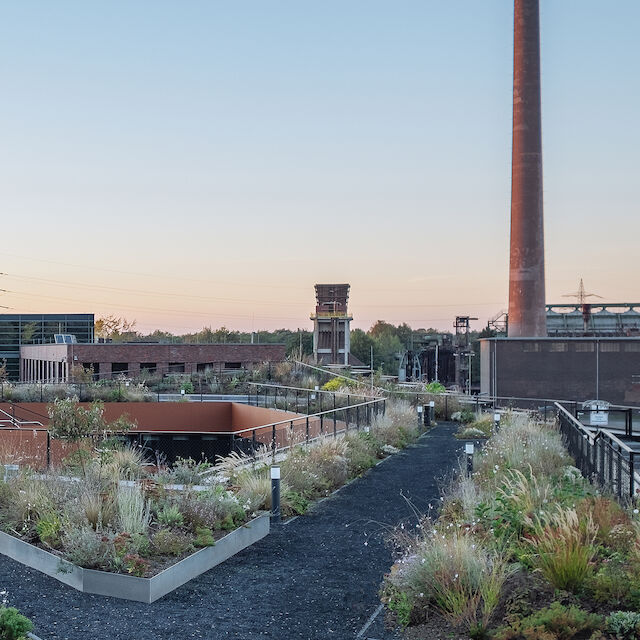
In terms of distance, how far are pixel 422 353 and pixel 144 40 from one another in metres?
58.3

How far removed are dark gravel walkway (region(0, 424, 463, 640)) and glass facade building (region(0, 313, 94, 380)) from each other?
5869 cm

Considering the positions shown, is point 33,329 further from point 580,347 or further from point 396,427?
point 396,427

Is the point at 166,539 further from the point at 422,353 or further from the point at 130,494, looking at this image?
the point at 422,353

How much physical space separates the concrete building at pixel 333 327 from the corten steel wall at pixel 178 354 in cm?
1021

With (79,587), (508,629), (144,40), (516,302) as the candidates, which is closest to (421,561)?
(508,629)

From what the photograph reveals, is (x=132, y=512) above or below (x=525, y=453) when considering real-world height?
below

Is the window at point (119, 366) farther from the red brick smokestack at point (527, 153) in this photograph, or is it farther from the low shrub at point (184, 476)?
the low shrub at point (184, 476)

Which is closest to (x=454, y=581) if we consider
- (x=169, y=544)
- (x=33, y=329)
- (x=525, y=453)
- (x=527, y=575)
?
(x=527, y=575)

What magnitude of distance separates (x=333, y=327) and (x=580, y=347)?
22001mm

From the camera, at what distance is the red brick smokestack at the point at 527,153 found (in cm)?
3988

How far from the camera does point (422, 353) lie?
7556 centimetres

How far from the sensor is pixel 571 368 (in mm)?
40750

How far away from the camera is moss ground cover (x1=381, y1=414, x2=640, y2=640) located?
Answer: 20.8ft

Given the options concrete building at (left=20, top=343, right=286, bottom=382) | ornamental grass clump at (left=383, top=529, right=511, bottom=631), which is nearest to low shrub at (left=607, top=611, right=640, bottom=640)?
ornamental grass clump at (left=383, top=529, right=511, bottom=631)
